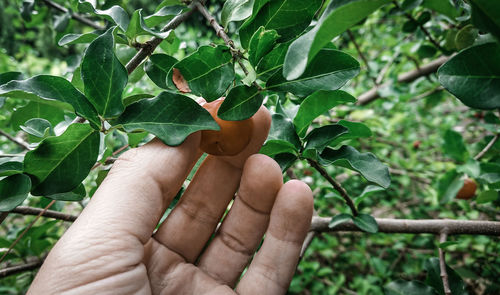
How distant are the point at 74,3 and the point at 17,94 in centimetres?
36

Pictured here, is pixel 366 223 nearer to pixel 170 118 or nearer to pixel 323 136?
pixel 323 136

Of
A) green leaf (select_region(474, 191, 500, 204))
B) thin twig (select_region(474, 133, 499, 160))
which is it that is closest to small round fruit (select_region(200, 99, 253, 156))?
green leaf (select_region(474, 191, 500, 204))

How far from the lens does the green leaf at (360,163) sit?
70cm

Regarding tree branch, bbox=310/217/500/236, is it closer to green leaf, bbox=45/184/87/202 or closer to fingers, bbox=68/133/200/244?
fingers, bbox=68/133/200/244

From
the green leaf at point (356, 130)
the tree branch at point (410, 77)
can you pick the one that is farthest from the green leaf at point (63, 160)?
the tree branch at point (410, 77)

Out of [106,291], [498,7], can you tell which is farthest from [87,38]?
[498,7]

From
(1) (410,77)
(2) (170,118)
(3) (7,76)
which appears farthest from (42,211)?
(1) (410,77)

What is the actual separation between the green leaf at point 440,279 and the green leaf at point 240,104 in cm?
86

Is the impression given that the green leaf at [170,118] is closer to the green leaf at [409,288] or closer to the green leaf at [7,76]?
the green leaf at [7,76]

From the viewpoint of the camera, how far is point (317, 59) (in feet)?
1.88

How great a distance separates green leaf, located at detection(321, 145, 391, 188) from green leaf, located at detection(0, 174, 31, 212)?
0.63 m

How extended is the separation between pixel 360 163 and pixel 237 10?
0.47m

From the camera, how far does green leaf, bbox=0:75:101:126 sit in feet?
1.92

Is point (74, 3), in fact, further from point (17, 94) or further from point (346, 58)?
point (346, 58)
